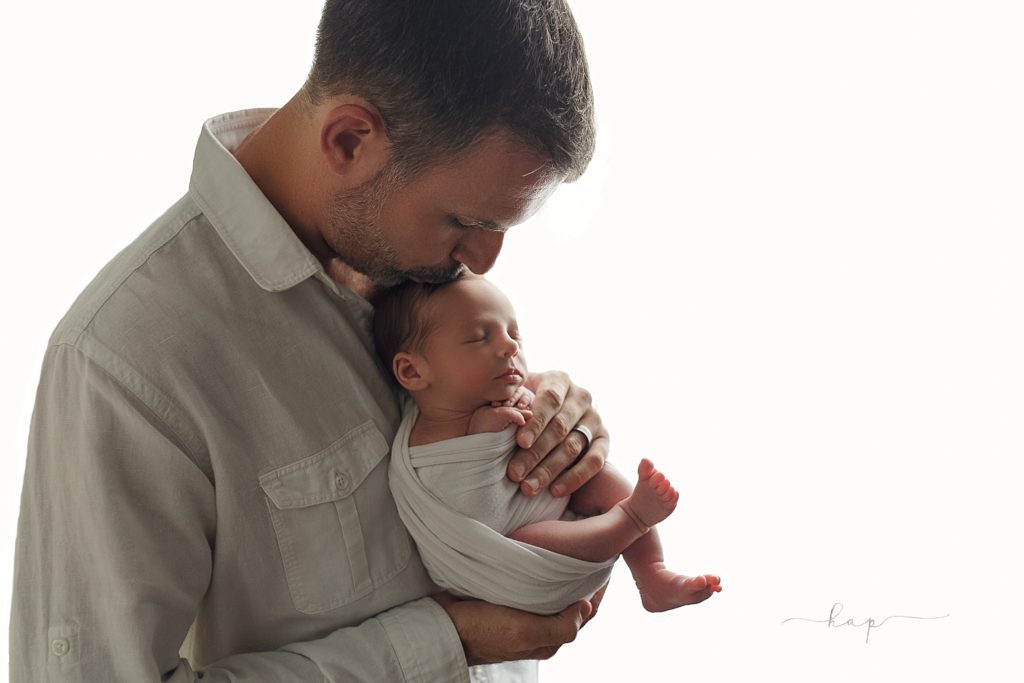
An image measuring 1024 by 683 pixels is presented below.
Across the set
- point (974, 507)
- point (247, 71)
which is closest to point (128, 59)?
point (247, 71)

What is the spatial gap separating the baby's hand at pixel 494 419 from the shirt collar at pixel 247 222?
1.04ft

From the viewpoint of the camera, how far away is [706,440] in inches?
89.8

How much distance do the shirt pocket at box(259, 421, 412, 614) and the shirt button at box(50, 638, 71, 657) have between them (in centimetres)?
26

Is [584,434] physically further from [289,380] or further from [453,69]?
[453,69]

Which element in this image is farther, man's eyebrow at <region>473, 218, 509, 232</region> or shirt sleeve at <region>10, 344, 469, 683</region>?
man's eyebrow at <region>473, 218, 509, 232</region>

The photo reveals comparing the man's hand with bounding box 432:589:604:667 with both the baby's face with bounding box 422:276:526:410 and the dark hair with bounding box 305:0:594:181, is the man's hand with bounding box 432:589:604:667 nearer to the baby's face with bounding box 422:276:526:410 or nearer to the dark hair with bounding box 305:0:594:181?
the baby's face with bounding box 422:276:526:410

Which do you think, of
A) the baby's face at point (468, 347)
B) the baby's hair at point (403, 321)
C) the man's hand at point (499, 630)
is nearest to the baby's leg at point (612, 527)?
the man's hand at point (499, 630)

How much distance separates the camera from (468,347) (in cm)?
136

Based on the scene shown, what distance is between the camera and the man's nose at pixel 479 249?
4.21 feet

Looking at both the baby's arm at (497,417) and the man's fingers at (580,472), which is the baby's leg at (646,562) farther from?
the baby's arm at (497,417)

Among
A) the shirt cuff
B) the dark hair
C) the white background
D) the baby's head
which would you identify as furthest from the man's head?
the white background

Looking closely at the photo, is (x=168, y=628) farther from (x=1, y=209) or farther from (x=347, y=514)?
(x=1, y=209)

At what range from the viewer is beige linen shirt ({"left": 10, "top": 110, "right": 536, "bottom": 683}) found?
1.11 metres

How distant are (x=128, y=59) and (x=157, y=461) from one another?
1278mm
